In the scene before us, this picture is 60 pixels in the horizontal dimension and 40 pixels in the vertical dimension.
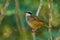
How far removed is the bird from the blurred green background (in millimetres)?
31

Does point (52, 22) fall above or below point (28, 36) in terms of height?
above

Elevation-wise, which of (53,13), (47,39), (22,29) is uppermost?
(53,13)

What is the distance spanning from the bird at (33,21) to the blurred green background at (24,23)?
31 mm

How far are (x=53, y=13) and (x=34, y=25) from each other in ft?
0.67

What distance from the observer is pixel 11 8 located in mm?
1602

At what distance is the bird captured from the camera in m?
1.58

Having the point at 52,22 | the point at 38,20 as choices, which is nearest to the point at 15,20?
the point at 38,20

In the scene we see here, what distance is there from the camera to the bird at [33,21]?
1.58m

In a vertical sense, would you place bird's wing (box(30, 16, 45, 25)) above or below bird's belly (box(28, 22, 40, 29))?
above

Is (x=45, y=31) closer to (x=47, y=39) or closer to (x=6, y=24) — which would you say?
(x=47, y=39)

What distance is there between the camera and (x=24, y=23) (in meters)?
1.61

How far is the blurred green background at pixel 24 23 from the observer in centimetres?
161

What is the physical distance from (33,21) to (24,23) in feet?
0.28

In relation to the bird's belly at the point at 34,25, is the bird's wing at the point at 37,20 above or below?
above
